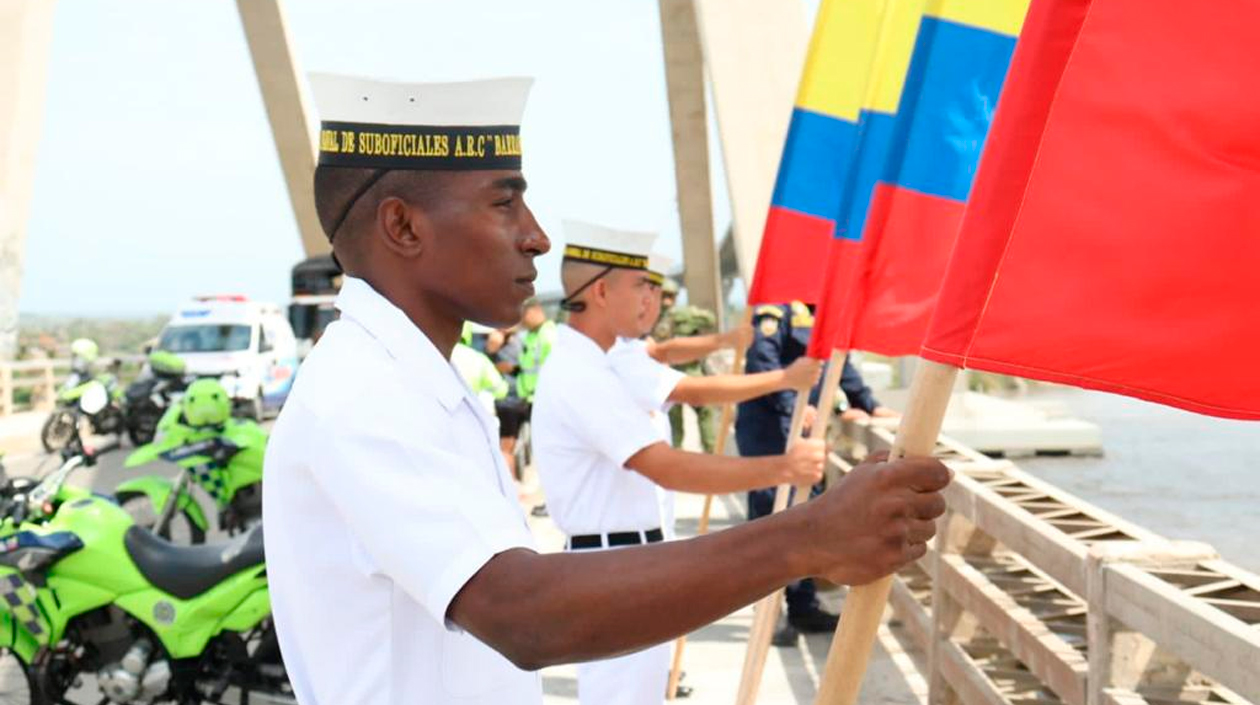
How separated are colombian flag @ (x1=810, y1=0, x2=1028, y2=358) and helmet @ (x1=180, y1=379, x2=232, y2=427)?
16.6 feet

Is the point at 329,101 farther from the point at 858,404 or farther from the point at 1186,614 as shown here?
the point at 858,404

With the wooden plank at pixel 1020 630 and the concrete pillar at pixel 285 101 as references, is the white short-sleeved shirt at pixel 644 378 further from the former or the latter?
the concrete pillar at pixel 285 101

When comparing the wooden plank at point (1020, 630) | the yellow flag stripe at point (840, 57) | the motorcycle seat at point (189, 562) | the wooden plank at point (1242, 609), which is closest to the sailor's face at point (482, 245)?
the wooden plank at point (1242, 609)

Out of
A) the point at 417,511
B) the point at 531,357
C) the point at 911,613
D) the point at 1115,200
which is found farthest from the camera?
the point at 531,357

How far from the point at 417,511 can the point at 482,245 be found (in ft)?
1.48

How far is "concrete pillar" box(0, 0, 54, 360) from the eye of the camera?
16359 mm

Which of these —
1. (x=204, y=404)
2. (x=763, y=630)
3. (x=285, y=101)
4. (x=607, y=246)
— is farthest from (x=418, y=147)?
(x=285, y=101)

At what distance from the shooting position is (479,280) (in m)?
1.93

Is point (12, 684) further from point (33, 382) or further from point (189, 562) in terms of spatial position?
point (33, 382)

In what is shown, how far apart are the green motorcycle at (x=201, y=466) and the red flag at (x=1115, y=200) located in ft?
21.5

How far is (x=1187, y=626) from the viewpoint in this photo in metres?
2.80

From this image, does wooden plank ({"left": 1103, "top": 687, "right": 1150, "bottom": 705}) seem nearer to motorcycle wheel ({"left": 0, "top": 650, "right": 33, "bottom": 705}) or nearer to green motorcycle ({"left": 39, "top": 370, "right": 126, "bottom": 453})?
motorcycle wheel ({"left": 0, "top": 650, "right": 33, "bottom": 705})

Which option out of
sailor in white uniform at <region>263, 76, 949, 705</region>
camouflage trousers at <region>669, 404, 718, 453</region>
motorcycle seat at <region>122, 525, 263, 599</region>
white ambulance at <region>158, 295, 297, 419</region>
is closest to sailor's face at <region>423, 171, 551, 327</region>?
sailor in white uniform at <region>263, 76, 949, 705</region>

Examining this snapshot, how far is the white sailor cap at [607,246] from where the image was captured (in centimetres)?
480
